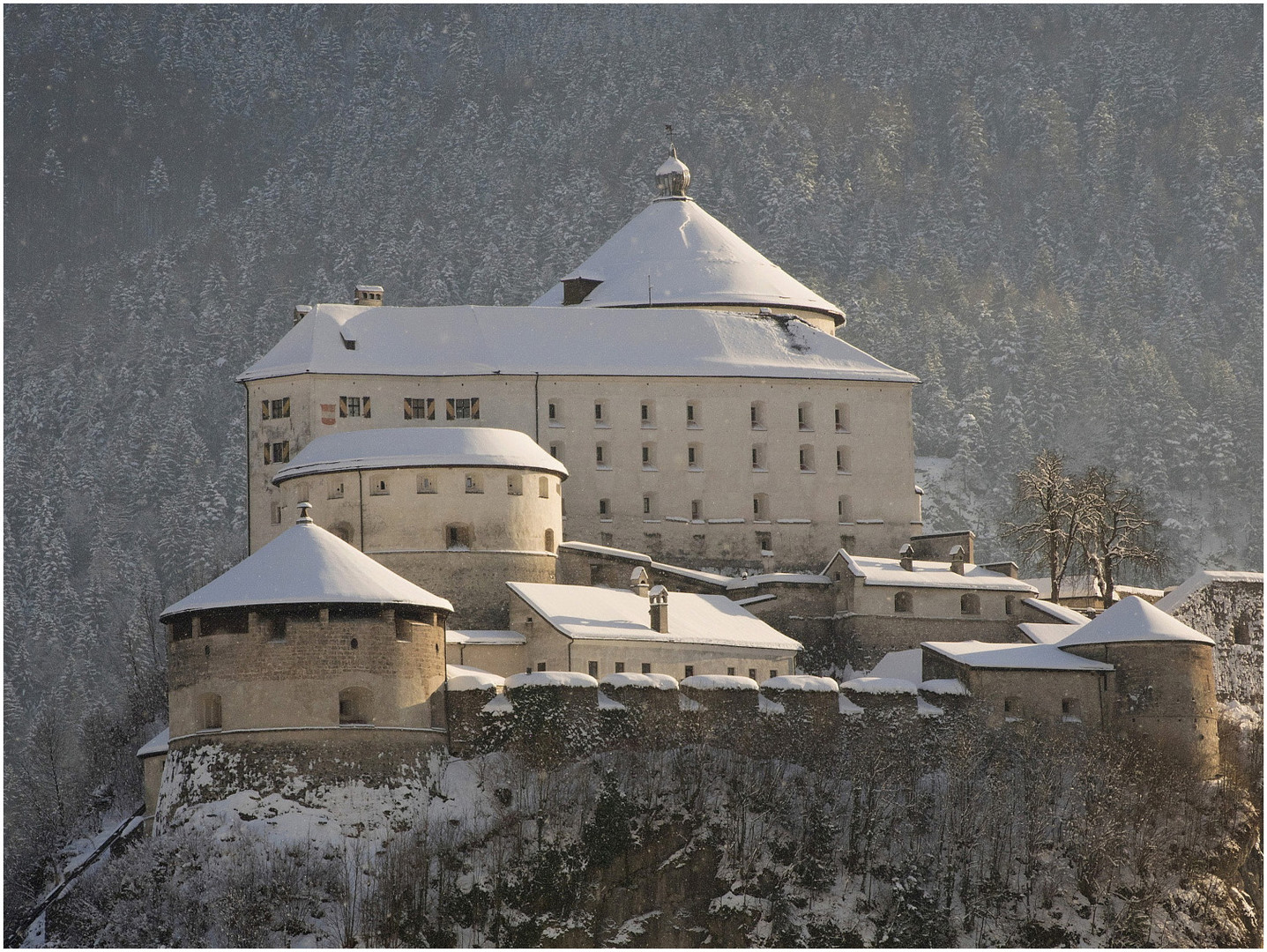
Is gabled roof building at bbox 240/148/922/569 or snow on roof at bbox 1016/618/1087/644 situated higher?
gabled roof building at bbox 240/148/922/569

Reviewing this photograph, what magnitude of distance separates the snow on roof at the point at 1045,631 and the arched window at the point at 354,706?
24.1m

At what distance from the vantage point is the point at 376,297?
97.8m

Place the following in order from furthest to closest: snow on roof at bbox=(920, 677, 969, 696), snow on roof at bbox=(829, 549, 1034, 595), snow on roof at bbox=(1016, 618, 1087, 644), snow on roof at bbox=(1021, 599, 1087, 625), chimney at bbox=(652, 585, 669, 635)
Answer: snow on roof at bbox=(829, 549, 1034, 595) → snow on roof at bbox=(1021, 599, 1087, 625) → snow on roof at bbox=(1016, 618, 1087, 644) → chimney at bbox=(652, 585, 669, 635) → snow on roof at bbox=(920, 677, 969, 696)

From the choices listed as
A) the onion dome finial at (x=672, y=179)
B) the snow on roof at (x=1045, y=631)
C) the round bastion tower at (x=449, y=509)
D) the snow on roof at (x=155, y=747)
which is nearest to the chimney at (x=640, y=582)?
the round bastion tower at (x=449, y=509)

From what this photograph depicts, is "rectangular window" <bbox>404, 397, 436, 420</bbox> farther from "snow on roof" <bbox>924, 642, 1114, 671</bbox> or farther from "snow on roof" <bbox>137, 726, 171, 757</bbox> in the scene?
"snow on roof" <bbox>924, 642, 1114, 671</bbox>

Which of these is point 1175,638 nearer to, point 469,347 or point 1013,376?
point 469,347

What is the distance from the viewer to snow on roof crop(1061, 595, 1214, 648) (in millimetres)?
74562

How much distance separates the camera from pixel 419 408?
8881 cm

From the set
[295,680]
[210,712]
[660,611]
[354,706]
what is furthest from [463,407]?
[295,680]

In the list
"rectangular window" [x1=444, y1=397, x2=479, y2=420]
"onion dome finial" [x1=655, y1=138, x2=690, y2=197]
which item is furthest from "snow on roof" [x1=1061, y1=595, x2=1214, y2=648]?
"onion dome finial" [x1=655, y1=138, x2=690, y2=197]

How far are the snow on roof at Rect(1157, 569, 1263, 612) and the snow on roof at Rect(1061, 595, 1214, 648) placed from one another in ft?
27.4

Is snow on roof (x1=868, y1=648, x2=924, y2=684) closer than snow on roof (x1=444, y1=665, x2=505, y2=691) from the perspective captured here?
No

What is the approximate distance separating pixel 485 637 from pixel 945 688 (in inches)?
537

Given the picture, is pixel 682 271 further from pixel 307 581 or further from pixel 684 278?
pixel 307 581
